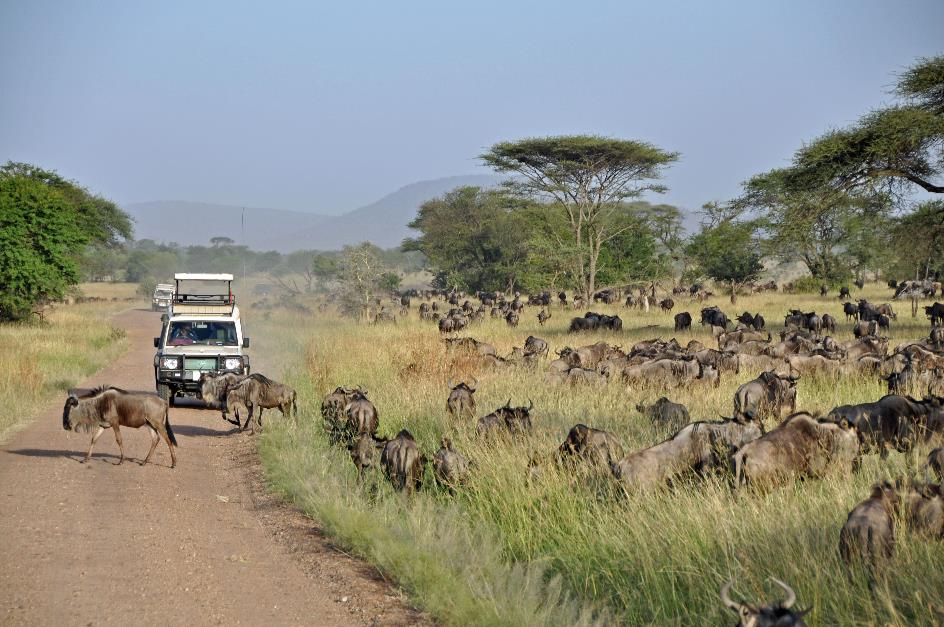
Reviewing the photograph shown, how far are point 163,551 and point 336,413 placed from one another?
3.85 meters

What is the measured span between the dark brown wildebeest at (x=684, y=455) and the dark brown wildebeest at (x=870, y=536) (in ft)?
5.73

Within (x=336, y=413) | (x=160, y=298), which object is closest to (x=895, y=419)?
(x=336, y=413)

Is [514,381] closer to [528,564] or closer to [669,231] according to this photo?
[528,564]

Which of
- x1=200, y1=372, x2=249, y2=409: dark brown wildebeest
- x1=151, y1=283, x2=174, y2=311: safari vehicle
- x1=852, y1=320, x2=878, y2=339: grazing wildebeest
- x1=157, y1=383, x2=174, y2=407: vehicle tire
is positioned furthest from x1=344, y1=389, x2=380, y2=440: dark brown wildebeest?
x1=151, y1=283, x2=174, y2=311: safari vehicle

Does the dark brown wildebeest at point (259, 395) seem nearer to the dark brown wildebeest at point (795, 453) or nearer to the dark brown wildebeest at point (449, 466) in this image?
the dark brown wildebeest at point (449, 466)

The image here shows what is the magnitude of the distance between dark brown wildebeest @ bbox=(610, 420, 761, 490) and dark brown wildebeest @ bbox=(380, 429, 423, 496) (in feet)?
5.40

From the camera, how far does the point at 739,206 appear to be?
29.8m

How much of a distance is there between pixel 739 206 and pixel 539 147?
6.56 m

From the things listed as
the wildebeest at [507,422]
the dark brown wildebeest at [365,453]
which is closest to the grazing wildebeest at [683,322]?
the wildebeest at [507,422]

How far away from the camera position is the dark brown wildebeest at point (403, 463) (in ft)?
25.8

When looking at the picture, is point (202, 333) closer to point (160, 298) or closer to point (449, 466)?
point (449, 466)

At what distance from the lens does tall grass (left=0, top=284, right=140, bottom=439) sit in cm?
1317

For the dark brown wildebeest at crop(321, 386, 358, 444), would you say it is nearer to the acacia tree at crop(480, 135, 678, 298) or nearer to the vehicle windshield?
the vehicle windshield

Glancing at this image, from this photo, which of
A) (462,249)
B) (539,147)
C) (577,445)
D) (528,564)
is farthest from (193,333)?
(462,249)
